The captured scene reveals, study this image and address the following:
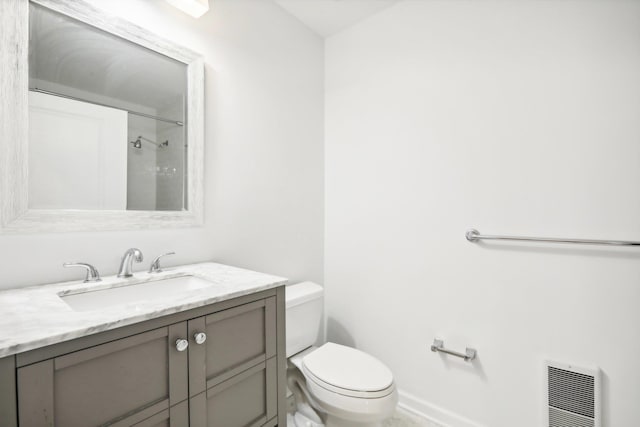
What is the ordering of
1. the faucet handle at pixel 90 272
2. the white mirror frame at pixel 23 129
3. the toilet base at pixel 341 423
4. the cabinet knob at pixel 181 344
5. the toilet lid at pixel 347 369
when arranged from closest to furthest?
the cabinet knob at pixel 181 344
the white mirror frame at pixel 23 129
the faucet handle at pixel 90 272
the toilet lid at pixel 347 369
the toilet base at pixel 341 423

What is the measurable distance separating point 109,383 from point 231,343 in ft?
1.07

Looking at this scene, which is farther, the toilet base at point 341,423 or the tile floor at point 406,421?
the tile floor at point 406,421

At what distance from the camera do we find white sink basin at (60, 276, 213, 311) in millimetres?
978

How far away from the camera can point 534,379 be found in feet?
4.51

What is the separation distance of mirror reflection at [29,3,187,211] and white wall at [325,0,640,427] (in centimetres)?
111

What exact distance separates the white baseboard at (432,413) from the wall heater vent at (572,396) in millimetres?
376

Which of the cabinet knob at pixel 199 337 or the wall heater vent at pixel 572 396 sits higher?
the cabinet knob at pixel 199 337

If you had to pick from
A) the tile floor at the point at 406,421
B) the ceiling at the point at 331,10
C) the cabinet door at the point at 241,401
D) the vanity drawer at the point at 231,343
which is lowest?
the tile floor at the point at 406,421

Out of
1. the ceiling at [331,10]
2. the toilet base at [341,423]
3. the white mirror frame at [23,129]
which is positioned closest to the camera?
the white mirror frame at [23,129]

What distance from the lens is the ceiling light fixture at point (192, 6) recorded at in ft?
4.15

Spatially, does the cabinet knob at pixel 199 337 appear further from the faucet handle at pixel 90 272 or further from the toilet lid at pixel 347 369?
the toilet lid at pixel 347 369

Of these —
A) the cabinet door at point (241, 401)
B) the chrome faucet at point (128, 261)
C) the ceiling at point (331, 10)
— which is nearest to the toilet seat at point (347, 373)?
the cabinet door at point (241, 401)

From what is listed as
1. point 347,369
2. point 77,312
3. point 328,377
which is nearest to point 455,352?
point 347,369

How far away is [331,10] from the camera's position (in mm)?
1871
